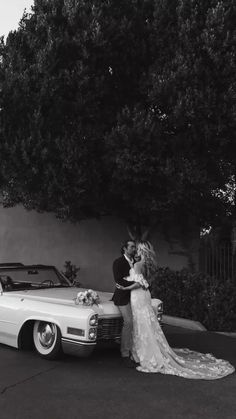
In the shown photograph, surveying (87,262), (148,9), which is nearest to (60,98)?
(148,9)

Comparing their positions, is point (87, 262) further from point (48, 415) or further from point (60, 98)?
point (48, 415)

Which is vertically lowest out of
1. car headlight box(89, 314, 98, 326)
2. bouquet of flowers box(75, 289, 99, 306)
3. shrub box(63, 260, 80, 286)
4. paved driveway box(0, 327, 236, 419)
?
paved driveway box(0, 327, 236, 419)

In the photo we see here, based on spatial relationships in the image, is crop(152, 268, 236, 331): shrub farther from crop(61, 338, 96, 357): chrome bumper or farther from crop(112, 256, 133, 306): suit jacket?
crop(61, 338, 96, 357): chrome bumper

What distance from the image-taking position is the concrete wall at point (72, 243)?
14086mm

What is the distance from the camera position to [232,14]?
9.62 m

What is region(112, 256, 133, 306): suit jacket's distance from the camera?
645 cm

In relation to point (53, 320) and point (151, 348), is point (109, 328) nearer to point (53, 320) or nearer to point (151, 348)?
point (151, 348)

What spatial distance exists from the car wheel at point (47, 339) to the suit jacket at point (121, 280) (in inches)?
34.1

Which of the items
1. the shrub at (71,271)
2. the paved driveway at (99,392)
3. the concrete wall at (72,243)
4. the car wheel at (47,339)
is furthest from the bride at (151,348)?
the shrub at (71,271)

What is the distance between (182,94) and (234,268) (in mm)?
4572

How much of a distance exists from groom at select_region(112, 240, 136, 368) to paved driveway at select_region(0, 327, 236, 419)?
0.65 ft

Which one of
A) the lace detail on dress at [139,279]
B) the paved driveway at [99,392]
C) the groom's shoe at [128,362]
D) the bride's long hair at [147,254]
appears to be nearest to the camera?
the paved driveway at [99,392]

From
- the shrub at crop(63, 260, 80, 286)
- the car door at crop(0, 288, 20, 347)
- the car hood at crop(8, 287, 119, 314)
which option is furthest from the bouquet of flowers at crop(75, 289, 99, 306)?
the shrub at crop(63, 260, 80, 286)

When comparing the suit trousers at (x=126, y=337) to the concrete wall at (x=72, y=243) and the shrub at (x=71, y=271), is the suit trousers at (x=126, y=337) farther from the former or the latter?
the shrub at (x=71, y=271)
